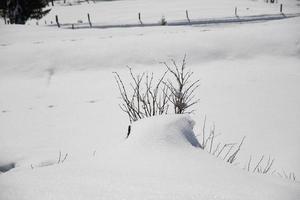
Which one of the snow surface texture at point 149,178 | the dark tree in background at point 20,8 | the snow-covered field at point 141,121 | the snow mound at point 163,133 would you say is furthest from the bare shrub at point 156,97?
the dark tree in background at point 20,8

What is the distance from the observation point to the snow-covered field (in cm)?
175

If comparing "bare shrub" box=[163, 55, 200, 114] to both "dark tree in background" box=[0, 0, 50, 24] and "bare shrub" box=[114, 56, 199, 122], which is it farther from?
"dark tree in background" box=[0, 0, 50, 24]

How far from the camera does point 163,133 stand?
91.0 inches

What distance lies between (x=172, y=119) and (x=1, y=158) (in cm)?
233

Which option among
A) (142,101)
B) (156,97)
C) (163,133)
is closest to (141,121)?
(163,133)

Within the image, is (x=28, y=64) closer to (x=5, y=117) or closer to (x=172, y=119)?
(x=5, y=117)

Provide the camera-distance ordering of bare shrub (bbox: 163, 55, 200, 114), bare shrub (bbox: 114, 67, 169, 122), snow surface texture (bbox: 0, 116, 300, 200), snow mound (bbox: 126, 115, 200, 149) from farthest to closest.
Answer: bare shrub (bbox: 163, 55, 200, 114)
bare shrub (bbox: 114, 67, 169, 122)
snow mound (bbox: 126, 115, 200, 149)
snow surface texture (bbox: 0, 116, 300, 200)

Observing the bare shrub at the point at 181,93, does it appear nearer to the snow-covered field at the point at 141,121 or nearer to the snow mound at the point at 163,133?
the snow-covered field at the point at 141,121

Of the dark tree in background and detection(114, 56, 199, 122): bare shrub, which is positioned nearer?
detection(114, 56, 199, 122): bare shrub

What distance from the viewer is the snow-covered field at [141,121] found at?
5.74 feet

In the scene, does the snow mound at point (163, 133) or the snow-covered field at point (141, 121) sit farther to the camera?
the snow mound at point (163, 133)

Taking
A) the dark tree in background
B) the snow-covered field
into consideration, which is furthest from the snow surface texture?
the dark tree in background

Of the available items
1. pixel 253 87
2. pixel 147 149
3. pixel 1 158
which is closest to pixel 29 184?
pixel 147 149

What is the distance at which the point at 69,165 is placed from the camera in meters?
2.06
